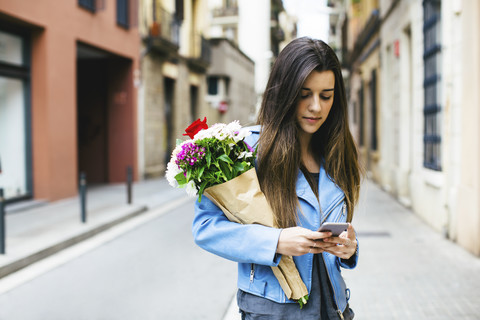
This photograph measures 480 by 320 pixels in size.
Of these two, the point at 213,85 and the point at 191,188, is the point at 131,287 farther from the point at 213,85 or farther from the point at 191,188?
the point at 213,85

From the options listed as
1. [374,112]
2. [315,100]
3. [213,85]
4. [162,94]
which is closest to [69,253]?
[315,100]

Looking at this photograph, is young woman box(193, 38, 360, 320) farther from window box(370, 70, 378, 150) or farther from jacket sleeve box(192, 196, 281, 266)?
window box(370, 70, 378, 150)

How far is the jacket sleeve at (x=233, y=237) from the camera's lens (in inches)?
65.9

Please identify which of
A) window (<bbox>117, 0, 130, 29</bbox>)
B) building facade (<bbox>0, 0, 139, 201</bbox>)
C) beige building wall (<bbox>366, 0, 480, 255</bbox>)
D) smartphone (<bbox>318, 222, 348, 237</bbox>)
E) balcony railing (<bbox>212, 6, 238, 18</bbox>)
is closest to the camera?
smartphone (<bbox>318, 222, 348, 237</bbox>)

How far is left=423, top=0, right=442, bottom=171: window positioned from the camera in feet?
28.6

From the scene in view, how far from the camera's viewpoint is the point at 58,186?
459 inches

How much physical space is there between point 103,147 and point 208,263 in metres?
11.4

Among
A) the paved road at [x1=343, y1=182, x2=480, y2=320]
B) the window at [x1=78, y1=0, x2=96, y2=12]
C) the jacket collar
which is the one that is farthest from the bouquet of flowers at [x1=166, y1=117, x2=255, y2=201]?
the window at [x1=78, y1=0, x2=96, y2=12]

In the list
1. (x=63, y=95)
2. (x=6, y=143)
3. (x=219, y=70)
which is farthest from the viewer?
(x=219, y=70)

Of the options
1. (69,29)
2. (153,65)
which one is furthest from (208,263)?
(153,65)

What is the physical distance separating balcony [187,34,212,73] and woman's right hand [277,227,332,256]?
20859mm

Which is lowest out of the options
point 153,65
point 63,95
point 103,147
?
point 103,147

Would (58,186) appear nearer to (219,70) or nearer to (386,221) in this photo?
(386,221)

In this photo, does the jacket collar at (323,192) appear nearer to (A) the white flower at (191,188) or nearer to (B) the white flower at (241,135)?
(B) the white flower at (241,135)
